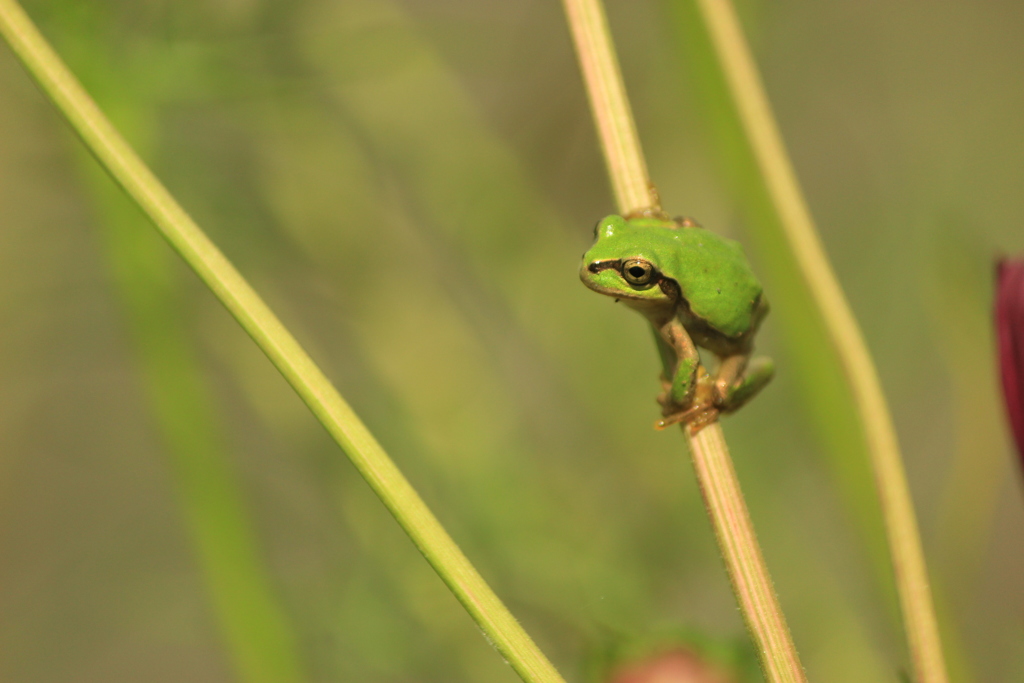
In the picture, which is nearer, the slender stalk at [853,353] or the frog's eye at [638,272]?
the slender stalk at [853,353]

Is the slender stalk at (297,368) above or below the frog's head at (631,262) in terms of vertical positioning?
above

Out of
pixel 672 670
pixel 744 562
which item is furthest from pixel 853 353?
pixel 672 670

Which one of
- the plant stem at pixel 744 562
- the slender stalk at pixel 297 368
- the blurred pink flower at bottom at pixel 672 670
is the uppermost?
the slender stalk at pixel 297 368

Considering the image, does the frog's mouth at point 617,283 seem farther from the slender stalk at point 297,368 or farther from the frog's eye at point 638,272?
the slender stalk at point 297,368

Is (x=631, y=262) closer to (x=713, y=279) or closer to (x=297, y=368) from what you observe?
(x=713, y=279)

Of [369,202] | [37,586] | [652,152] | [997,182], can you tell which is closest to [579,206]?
[652,152]

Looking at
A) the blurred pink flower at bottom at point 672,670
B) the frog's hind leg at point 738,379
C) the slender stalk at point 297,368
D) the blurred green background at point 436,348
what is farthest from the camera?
the blurred green background at point 436,348

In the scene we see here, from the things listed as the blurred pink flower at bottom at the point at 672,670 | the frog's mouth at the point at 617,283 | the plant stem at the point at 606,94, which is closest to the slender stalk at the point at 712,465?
the plant stem at the point at 606,94

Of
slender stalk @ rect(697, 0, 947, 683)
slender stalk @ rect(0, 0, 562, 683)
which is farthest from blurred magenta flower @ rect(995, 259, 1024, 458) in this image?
slender stalk @ rect(0, 0, 562, 683)
